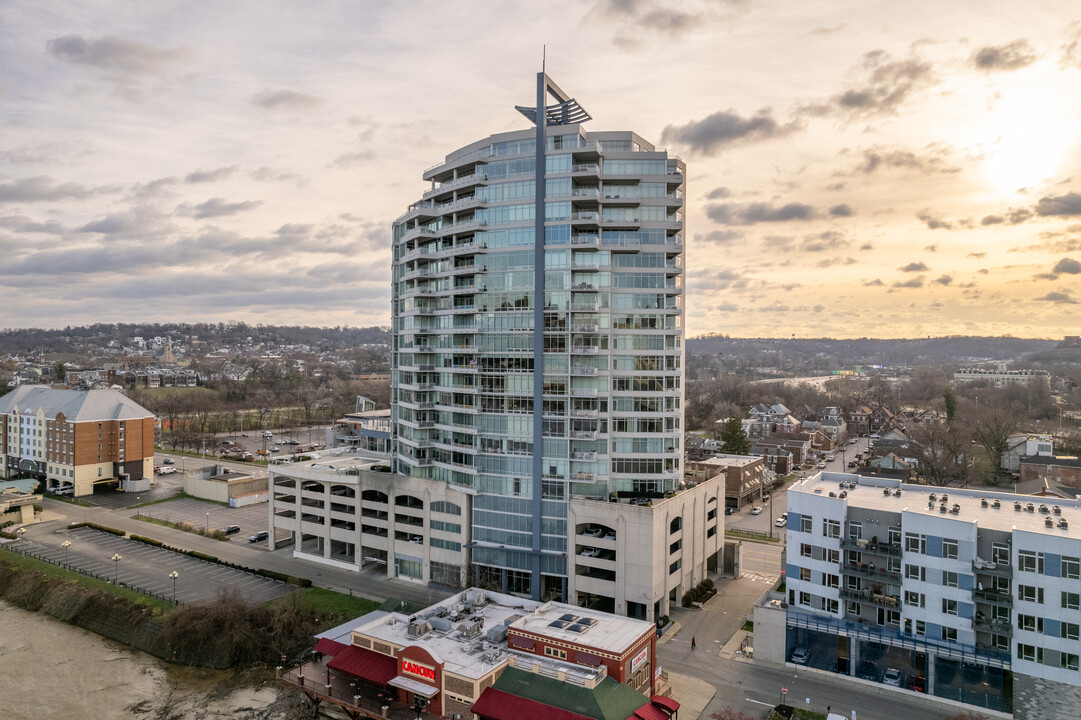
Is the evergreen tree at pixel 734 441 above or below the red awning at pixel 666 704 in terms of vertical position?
above

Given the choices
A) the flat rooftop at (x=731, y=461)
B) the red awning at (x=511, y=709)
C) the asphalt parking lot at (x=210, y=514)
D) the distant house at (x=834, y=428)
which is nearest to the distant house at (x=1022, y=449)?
the distant house at (x=834, y=428)

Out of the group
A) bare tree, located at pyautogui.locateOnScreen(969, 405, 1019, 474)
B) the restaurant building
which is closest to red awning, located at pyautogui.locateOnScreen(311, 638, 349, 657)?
the restaurant building

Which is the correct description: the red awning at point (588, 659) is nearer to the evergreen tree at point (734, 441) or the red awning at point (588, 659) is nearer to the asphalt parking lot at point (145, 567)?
the asphalt parking lot at point (145, 567)

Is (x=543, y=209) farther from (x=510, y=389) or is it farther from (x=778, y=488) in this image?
(x=778, y=488)

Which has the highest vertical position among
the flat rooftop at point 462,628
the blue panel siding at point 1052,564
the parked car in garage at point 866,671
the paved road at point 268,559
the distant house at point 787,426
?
the blue panel siding at point 1052,564

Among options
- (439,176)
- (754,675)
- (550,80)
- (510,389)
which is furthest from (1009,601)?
(439,176)

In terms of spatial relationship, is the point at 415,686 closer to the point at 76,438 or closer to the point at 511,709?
the point at 511,709
